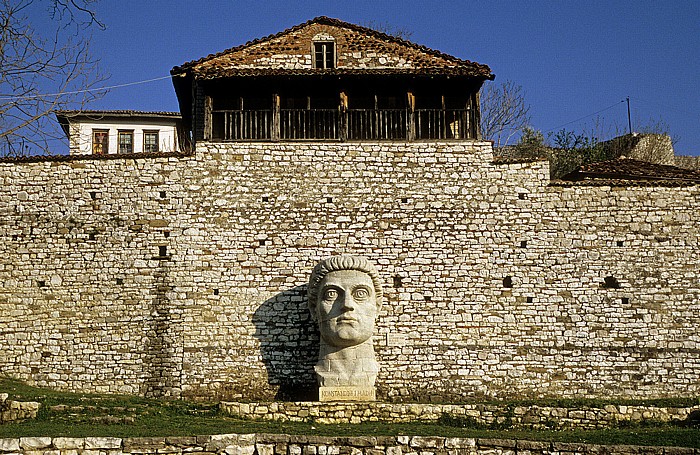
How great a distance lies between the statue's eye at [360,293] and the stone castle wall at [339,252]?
1.82 metres

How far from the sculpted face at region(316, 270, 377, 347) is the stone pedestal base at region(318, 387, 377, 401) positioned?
98 centimetres

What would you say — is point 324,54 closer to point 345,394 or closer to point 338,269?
point 338,269

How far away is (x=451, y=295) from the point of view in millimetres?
21953

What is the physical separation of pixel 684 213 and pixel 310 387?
10.1 meters

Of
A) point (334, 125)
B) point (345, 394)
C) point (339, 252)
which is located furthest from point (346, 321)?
point (334, 125)

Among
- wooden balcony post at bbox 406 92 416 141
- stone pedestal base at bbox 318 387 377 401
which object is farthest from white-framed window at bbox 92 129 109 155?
stone pedestal base at bbox 318 387 377 401

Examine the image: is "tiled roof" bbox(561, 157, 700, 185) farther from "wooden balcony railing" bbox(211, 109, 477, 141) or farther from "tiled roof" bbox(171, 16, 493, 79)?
"tiled roof" bbox(171, 16, 493, 79)

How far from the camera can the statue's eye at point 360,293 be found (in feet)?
66.0

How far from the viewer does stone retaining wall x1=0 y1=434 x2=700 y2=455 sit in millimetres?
14031

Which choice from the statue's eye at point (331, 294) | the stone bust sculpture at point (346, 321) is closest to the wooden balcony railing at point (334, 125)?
the stone bust sculpture at point (346, 321)

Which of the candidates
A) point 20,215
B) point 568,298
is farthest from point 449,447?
point 20,215

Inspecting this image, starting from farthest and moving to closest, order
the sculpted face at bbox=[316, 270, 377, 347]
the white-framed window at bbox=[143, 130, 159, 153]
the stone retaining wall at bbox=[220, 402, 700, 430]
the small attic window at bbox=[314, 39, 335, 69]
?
the white-framed window at bbox=[143, 130, 159, 153] → the small attic window at bbox=[314, 39, 335, 69] → the sculpted face at bbox=[316, 270, 377, 347] → the stone retaining wall at bbox=[220, 402, 700, 430]

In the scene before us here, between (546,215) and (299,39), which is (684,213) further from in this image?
(299,39)

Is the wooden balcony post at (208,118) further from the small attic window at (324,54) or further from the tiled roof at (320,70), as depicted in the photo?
the small attic window at (324,54)
